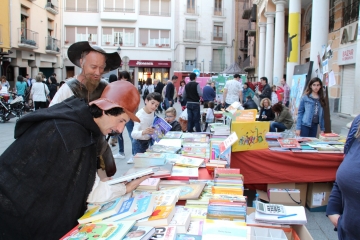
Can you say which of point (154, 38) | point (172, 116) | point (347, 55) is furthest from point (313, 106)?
point (154, 38)

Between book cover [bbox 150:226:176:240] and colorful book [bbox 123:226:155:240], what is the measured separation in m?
0.03

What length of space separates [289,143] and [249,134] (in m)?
0.65

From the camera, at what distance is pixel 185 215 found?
1.91m

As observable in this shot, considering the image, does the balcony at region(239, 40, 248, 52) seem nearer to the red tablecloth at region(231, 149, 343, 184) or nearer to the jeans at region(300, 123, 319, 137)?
the jeans at region(300, 123, 319, 137)

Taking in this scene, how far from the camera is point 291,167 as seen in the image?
398 centimetres

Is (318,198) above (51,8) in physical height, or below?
below

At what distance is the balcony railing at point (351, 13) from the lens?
10.5 metres

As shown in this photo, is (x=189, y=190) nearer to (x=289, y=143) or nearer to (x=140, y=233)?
(x=140, y=233)

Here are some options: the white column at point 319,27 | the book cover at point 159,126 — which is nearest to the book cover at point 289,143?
the book cover at point 159,126

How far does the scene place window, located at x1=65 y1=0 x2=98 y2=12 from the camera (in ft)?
106

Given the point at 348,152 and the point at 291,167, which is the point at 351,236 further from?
the point at 291,167

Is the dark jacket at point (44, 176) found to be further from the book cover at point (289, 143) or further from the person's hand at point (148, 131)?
the book cover at point (289, 143)

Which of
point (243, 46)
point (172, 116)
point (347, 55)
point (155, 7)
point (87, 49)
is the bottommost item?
point (172, 116)

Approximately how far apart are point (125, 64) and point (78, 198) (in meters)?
17.2
